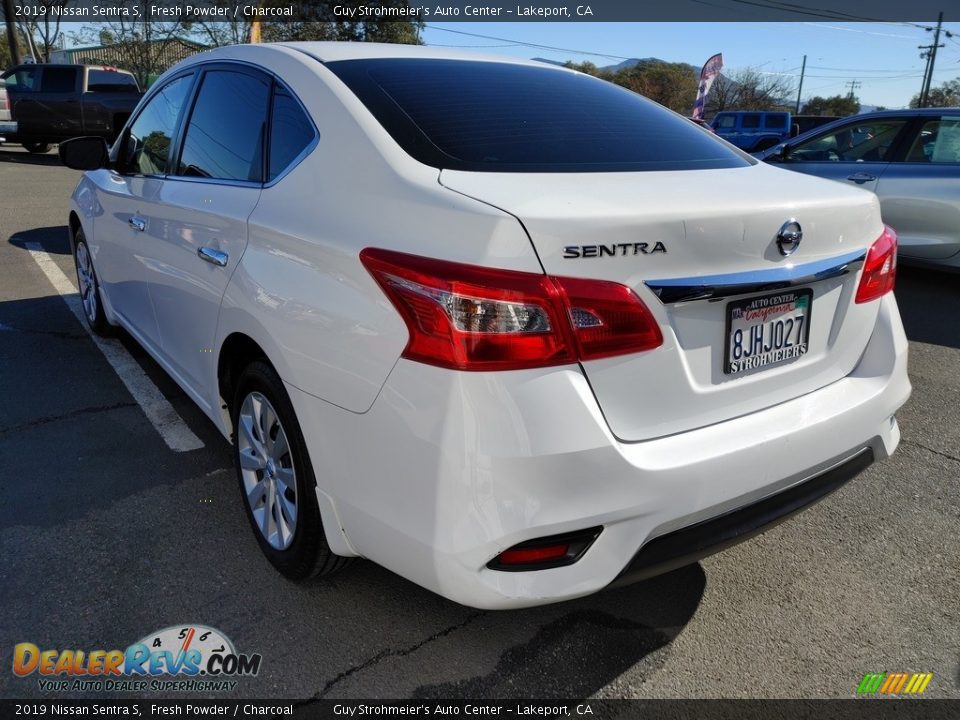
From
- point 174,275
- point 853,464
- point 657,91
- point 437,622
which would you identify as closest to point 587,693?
point 437,622

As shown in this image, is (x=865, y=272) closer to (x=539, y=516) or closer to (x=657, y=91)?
(x=539, y=516)

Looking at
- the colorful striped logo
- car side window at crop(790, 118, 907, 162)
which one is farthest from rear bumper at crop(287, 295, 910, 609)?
car side window at crop(790, 118, 907, 162)

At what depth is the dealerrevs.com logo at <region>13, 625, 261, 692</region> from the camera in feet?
6.92

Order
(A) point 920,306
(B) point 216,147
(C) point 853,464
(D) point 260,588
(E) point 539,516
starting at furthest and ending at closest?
(A) point 920,306 → (B) point 216,147 → (D) point 260,588 → (C) point 853,464 → (E) point 539,516

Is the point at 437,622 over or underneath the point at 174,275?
underneath

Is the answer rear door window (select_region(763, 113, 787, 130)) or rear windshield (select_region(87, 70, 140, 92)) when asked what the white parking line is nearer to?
rear windshield (select_region(87, 70, 140, 92))

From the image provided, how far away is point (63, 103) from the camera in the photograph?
56.1 feet

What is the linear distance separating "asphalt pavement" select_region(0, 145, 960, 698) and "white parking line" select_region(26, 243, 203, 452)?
3.9 inches

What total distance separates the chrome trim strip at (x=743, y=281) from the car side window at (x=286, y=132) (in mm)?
1213

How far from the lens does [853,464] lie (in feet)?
7.54

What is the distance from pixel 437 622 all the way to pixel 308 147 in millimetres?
1512

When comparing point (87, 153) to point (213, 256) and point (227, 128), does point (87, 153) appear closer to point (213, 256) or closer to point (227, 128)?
point (227, 128)

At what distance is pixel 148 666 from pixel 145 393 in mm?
2238

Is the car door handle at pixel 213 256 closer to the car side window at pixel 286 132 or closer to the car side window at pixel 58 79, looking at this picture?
the car side window at pixel 286 132
